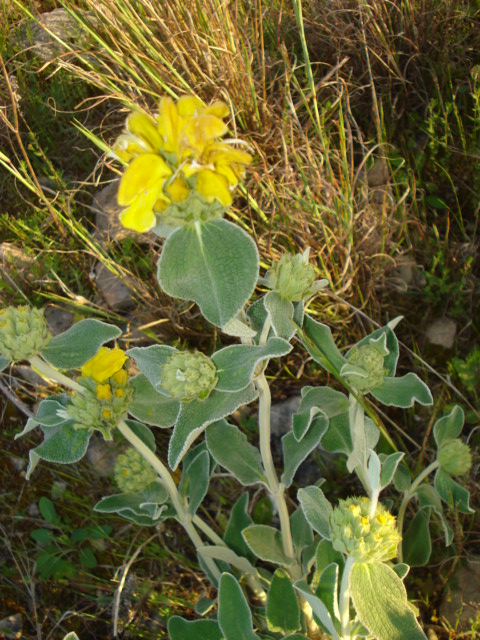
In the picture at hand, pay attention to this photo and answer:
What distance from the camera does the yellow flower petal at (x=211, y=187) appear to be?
99cm

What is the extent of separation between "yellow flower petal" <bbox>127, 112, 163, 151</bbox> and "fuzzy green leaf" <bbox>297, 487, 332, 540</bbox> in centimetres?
84

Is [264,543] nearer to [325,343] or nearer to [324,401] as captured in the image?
[324,401]

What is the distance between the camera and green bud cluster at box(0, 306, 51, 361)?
1240 mm

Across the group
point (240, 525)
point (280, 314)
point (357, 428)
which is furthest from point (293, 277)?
point (240, 525)

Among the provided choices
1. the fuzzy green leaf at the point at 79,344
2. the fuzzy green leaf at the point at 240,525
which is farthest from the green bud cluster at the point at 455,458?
the fuzzy green leaf at the point at 79,344

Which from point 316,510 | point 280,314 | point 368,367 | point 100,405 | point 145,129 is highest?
point 145,129

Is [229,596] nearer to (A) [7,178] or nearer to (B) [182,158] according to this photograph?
(B) [182,158]

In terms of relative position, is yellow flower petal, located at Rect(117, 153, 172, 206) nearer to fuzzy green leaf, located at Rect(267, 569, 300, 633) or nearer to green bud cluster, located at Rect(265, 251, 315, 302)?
green bud cluster, located at Rect(265, 251, 315, 302)

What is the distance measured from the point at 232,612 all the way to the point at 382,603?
0.41 meters

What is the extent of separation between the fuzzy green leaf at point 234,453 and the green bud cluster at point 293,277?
54 centimetres

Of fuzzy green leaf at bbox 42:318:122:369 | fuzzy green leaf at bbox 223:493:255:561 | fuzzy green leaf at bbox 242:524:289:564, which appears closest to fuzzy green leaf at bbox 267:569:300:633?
fuzzy green leaf at bbox 242:524:289:564

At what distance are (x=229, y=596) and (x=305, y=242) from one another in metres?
1.10

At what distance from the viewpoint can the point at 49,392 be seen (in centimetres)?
225

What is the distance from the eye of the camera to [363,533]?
1213 mm
